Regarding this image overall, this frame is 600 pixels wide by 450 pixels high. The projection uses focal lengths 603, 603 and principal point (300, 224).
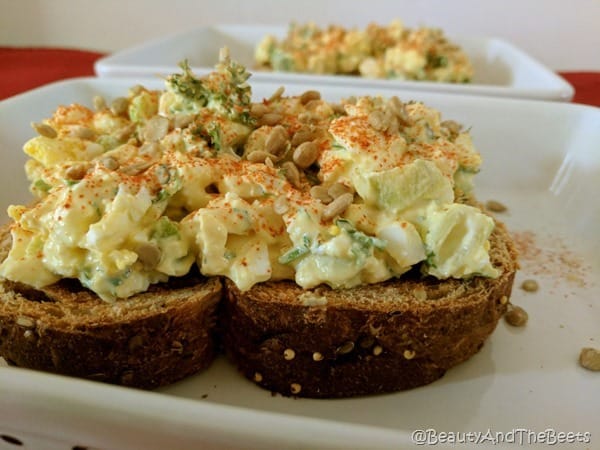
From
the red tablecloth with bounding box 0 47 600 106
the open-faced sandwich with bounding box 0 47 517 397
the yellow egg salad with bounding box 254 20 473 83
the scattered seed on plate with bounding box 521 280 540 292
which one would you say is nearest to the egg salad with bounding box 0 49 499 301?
the open-faced sandwich with bounding box 0 47 517 397

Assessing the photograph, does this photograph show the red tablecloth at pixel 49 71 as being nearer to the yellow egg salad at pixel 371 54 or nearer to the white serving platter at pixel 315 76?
the white serving platter at pixel 315 76

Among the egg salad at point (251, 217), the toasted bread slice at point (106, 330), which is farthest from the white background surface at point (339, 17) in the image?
the toasted bread slice at point (106, 330)

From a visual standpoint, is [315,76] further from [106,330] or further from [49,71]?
[49,71]

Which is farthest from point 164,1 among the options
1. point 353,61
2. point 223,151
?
point 223,151

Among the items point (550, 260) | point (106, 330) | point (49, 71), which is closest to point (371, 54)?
point (49, 71)

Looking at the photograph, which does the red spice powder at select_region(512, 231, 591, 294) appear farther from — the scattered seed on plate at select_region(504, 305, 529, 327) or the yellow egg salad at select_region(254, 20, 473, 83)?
the yellow egg salad at select_region(254, 20, 473, 83)

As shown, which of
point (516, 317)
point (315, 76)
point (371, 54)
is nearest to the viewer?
point (516, 317)

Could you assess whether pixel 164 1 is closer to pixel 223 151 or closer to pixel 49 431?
pixel 223 151
